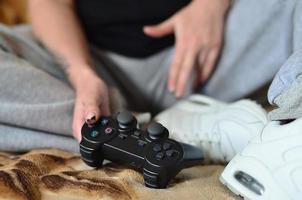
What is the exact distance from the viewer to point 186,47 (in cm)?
85

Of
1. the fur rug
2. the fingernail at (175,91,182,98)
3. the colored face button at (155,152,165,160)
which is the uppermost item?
the colored face button at (155,152,165,160)

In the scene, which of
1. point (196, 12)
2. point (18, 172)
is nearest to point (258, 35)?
point (196, 12)

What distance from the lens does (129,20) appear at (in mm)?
885

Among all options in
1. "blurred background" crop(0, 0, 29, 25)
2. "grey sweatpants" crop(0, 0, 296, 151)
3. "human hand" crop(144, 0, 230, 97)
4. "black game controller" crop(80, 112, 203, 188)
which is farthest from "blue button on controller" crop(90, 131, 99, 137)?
"blurred background" crop(0, 0, 29, 25)

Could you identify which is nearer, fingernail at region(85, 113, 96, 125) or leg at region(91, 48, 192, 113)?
fingernail at region(85, 113, 96, 125)

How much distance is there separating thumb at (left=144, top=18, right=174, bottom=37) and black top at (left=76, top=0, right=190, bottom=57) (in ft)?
0.07

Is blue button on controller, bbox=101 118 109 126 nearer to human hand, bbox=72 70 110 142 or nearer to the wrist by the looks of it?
human hand, bbox=72 70 110 142

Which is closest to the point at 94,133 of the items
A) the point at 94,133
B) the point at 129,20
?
the point at 94,133

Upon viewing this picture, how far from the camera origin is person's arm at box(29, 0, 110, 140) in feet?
2.35

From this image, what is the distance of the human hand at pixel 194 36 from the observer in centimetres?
84

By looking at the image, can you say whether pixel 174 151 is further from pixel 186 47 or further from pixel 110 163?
pixel 186 47

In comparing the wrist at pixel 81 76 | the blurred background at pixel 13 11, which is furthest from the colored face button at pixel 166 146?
the blurred background at pixel 13 11

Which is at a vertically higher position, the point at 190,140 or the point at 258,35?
the point at 258,35

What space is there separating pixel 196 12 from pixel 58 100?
28cm
